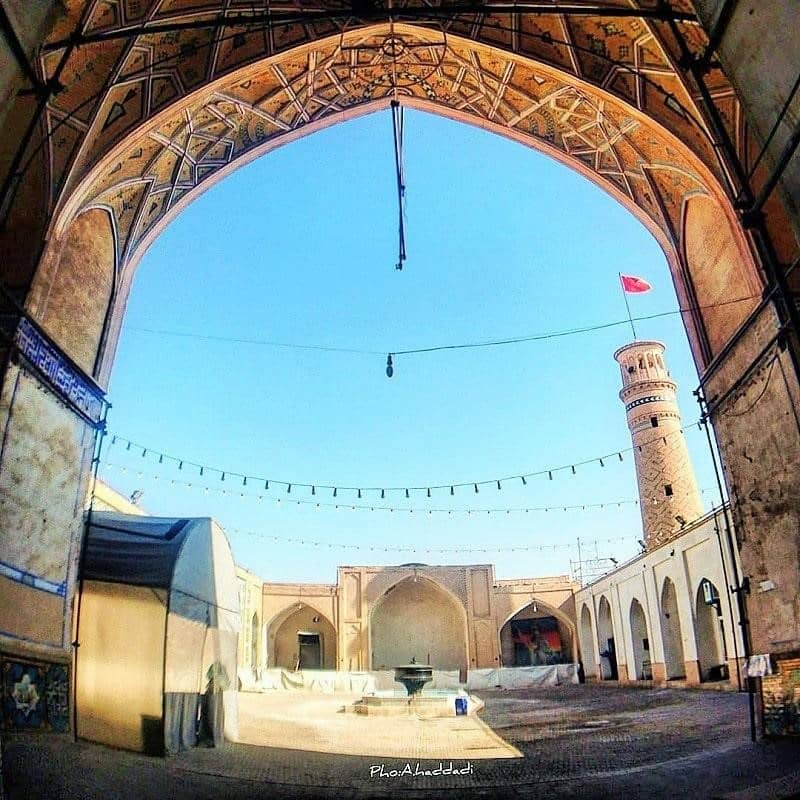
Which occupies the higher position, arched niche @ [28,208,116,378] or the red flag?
the red flag

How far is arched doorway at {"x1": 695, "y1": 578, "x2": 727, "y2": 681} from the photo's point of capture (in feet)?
55.3

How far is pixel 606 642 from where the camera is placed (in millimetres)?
26078

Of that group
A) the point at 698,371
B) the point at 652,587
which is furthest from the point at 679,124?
the point at 652,587

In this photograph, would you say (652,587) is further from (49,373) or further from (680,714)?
(49,373)

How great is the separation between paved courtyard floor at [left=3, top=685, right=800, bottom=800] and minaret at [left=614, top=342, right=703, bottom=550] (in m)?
15.1

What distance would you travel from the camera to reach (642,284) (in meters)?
14.3

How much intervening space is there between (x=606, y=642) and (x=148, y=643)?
22.8 m

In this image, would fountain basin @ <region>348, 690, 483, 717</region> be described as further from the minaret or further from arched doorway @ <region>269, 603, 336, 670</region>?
arched doorway @ <region>269, 603, 336, 670</region>

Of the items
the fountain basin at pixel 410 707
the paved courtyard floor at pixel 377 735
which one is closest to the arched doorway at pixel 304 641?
the fountain basin at pixel 410 707

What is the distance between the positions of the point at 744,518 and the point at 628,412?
19487mm

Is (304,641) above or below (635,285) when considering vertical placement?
below

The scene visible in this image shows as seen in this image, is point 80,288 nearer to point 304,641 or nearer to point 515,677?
point 515,677

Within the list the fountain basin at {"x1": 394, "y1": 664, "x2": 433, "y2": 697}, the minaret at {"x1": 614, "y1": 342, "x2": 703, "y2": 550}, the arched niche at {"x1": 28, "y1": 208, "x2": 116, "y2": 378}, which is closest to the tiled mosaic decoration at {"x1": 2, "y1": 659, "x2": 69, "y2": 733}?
the arched niche at {"x1": 28, "y1": 208, "x2": 116, "y2": 378}

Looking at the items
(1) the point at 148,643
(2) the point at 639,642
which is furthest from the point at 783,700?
(2) the point at 639,642
